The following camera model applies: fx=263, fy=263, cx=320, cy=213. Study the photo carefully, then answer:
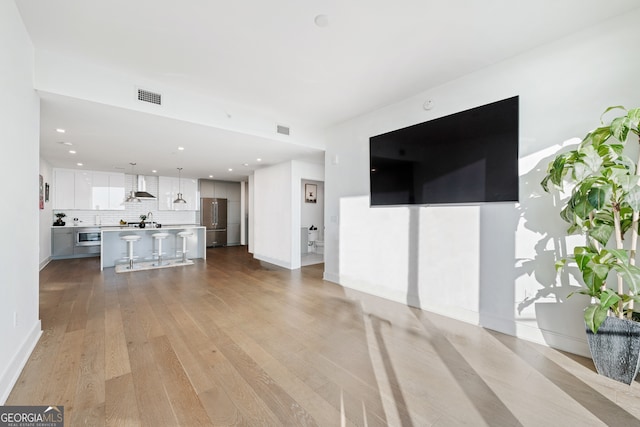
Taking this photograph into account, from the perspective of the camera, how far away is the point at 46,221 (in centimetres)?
635

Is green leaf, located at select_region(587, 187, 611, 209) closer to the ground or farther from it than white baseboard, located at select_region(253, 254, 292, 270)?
farther from it

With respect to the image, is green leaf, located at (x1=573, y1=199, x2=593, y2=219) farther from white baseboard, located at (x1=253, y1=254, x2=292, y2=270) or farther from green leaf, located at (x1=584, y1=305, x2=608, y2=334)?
white baseboard, located at (x1=253, y1=254, x2=292, y2=270)

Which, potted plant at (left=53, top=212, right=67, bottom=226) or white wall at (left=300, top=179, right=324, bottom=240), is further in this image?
white wall at (left=300, top=179, right=324, bottom=240)

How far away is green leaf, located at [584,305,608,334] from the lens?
75.9 inches

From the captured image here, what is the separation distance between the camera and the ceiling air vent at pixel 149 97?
10.3 feet

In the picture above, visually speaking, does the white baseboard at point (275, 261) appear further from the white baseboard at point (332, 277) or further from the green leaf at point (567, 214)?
the green leaf at point (567, 214)

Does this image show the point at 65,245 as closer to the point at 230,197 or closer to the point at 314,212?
the point at 230,197

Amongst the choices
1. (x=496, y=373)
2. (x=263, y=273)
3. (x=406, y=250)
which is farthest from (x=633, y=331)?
(x=263, y=273)

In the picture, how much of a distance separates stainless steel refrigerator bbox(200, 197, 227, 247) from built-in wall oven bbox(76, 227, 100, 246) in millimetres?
2855

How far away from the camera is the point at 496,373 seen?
2.12 meters

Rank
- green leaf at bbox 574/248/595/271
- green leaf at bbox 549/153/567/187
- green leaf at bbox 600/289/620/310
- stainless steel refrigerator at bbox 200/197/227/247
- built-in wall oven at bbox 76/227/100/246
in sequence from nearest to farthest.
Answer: green leaf at bbox 600/289/620/310 < green leaf at bbox 574/248/595/271 < green leaf at bbox 549/153/567/187 < built-in wall oven at bbox 76/227/100/246 < stainless steel refrigerator at bbox 200/197/227/247

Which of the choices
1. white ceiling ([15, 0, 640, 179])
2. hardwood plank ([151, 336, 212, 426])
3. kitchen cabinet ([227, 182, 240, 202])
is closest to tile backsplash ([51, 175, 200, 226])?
kitchen cabinet ([227, 182, 240, 202])

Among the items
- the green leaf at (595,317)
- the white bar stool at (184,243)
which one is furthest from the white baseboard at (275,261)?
the green leaf at (595,317)

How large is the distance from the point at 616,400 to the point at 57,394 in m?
3.86
